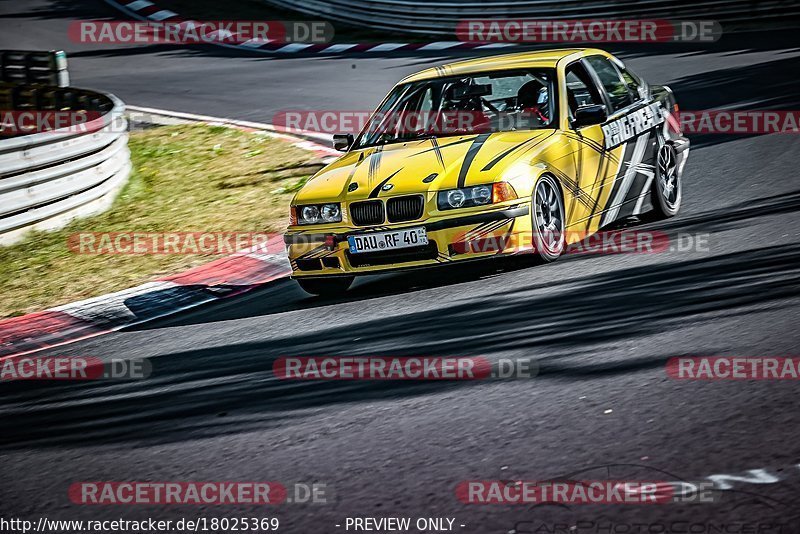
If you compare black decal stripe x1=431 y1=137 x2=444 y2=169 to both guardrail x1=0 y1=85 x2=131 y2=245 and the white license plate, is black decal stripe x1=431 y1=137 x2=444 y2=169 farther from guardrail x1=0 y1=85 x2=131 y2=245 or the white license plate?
guardrail x1=0 y1=85 x2=131 y2=245

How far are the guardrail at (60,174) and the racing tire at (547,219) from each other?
5.83m

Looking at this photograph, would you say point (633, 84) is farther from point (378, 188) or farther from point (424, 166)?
point (378, 188)

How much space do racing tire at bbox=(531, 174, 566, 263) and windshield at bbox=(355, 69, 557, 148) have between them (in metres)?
0.68

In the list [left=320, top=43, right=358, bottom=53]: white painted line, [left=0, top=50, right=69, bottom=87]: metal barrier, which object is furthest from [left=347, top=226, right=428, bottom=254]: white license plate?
[left=320, top=43, right=358, bottom=53]: white painted line

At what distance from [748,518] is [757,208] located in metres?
5.87

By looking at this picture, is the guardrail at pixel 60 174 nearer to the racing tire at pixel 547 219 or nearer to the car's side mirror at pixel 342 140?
the car's side mirror at pixel 342 140

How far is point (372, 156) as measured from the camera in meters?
8.49

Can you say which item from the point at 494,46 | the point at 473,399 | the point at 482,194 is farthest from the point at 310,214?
the point at 494,46

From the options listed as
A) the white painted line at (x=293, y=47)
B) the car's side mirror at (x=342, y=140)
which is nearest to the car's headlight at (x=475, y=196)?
the car's side mirror at (x=342, y=140)

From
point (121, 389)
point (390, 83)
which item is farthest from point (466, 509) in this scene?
point (390, 83)

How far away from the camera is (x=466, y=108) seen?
29.0 ft

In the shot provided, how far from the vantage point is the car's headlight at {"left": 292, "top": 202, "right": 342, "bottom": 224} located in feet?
26.2

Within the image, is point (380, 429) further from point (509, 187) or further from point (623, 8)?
point (623, 8)

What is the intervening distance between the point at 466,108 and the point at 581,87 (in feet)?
3.14
